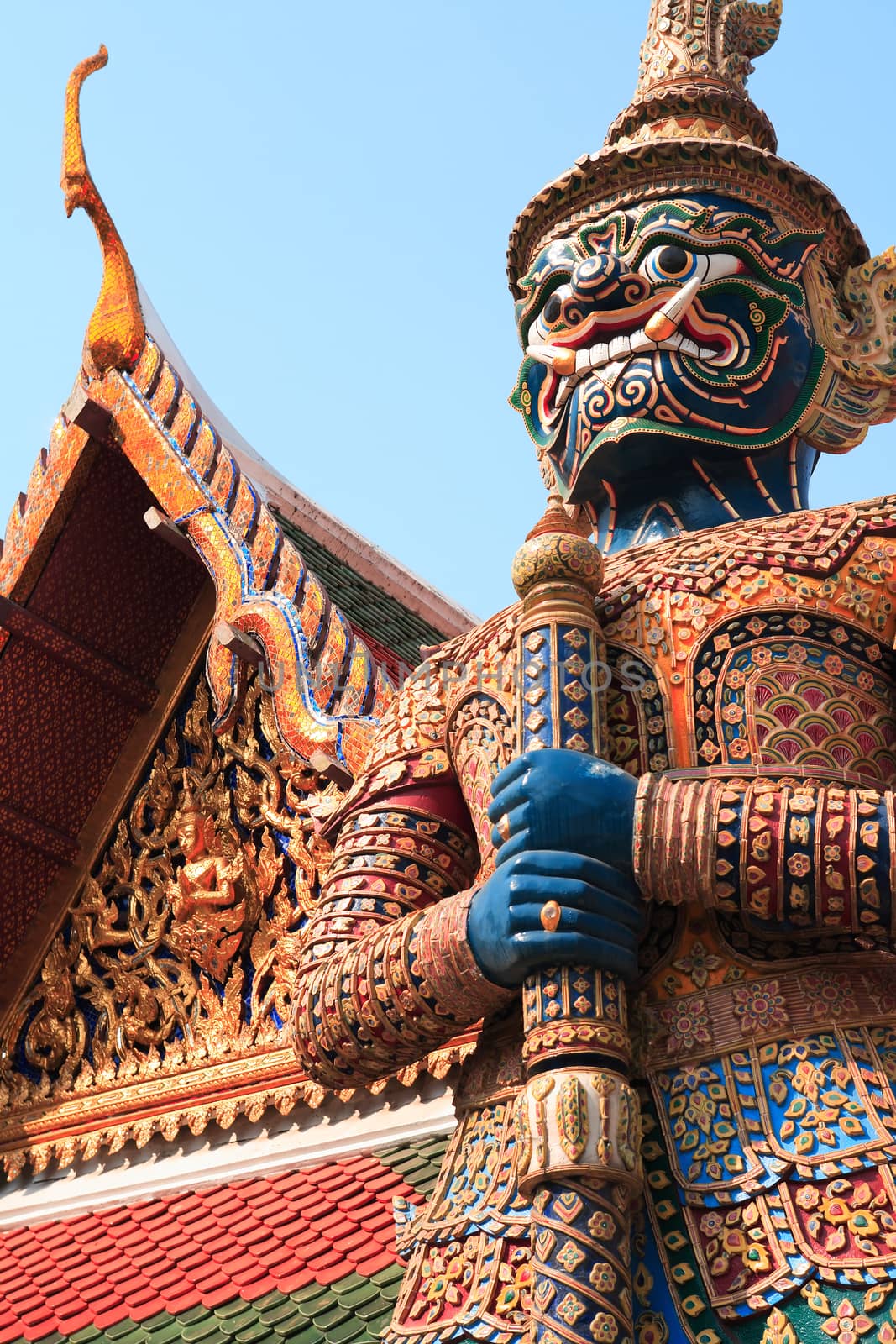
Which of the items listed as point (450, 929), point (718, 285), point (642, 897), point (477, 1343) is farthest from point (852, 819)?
point (718, 285)

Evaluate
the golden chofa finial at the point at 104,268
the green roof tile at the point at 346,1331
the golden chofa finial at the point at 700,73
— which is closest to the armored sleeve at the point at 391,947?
the green roof tile at the point at 346,1331

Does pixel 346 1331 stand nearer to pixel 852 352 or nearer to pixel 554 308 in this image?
pixel 554 308

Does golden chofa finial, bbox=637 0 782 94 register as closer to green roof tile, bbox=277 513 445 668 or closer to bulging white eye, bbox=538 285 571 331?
bulging white eye, bbox=538 285 571 331

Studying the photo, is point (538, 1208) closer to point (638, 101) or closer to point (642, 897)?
point (642, 897)

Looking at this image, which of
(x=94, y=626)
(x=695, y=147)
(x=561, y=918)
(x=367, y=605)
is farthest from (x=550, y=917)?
(x=367, y=605)

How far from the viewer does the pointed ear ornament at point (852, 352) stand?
11.4ft

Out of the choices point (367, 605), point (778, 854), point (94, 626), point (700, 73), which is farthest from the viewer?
point (367, 605)

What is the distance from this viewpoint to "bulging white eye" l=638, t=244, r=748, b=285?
10.9ft

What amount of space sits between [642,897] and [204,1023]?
219 cm

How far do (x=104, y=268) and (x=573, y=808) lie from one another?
111 inches

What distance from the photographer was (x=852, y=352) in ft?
11.6

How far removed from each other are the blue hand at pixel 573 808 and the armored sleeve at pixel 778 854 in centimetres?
4

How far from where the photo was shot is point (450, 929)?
2773 millimetres

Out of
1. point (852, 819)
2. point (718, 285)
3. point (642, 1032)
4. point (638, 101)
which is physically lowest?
point (642, 1032)
